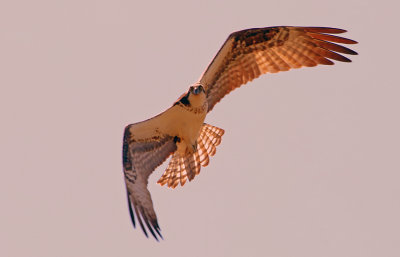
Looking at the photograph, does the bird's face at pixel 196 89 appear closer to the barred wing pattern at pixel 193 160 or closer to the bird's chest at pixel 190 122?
the bird's chest at pixel 190 122

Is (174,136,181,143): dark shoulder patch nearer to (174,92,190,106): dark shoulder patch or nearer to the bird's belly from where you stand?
the bird's belly

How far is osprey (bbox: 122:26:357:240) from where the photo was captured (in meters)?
13.1

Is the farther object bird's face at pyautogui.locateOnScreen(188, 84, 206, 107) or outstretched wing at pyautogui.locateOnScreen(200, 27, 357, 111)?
outstretched wing at pyautogui.locateOnScreen(200, 27, 357, 111)

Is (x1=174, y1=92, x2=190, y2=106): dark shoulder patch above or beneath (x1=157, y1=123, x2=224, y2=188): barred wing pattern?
above

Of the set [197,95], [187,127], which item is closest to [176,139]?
[187,127]

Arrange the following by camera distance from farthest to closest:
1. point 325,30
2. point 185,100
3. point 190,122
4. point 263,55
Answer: point 263,55 < point 190,122 < point 325,30 < point 185,100

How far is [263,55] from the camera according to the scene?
13.8 meters

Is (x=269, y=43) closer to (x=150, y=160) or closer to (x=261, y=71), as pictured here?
(x=261, y=71)

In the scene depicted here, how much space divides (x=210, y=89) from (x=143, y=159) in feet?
5.20

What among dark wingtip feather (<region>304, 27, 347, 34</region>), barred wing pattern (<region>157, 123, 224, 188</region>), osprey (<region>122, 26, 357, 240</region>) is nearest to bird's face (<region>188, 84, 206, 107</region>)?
osprey (<region>122, 26, 357, 240</region>)

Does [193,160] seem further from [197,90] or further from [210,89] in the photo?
[197,90]

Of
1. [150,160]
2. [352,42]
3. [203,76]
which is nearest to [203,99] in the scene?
[203,76]

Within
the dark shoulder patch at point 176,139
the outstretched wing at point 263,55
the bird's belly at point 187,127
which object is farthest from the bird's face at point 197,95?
the dark shoulder patch at point 176,139

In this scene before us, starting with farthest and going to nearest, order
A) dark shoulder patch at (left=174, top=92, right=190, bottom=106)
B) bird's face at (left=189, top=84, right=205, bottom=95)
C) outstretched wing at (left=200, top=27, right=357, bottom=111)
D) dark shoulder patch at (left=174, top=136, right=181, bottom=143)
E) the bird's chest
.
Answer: dark shoulder patch at (left=174, top=136, right=181, bottom=143) → outstretched wing at (left=200, top=27, right=357, bottom=111) → the bird's chest → dark shoulder patch at (left=174, top=92, right=190, bottom=106) → bird's face at (left=189, top=84, right=205, bottom=95)
